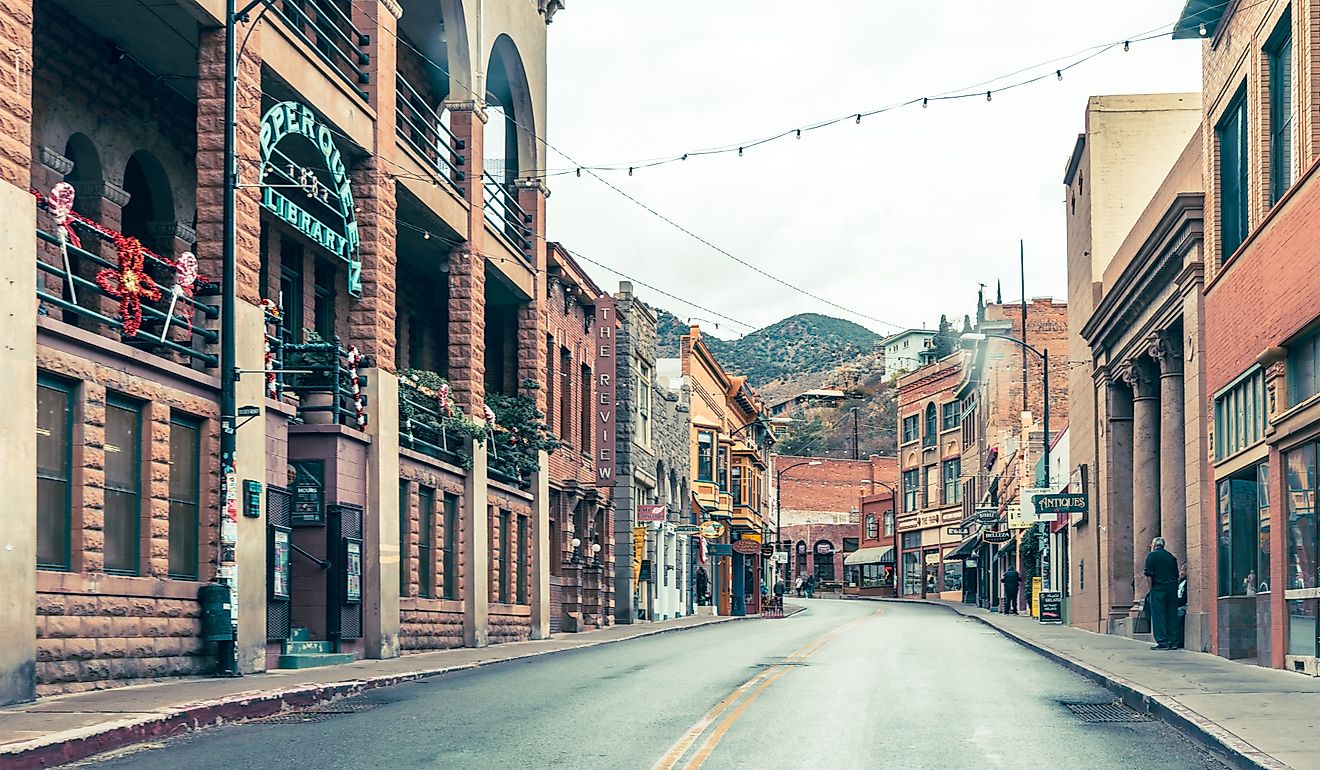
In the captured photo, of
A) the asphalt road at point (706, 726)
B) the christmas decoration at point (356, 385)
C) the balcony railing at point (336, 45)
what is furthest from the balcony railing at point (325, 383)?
the asphalt road at point (706, 726)

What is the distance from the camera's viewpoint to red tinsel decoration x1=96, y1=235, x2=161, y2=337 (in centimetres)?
1725

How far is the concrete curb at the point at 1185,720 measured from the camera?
11.1 meters

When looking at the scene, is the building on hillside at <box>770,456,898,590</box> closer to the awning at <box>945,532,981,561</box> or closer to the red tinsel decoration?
the awning at <box>945,532,981,561</box>

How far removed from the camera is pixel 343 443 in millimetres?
23812

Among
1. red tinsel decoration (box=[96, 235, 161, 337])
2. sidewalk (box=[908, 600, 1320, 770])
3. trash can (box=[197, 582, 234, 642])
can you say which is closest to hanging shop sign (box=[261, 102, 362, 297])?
red tinsel decoration (box=[96, 235, 161, 337])

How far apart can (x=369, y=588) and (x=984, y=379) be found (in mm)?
57541

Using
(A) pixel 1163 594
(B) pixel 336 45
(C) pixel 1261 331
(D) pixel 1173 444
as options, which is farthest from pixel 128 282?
(D) pixel 1173 444

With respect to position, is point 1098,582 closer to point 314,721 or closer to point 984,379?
point 314,721

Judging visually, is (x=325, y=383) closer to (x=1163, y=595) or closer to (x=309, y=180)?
(x=309, y=180)

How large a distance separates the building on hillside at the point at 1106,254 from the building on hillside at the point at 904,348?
117m

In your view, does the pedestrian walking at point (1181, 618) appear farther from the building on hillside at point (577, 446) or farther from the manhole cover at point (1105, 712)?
the building on hillside at point (577, 446)

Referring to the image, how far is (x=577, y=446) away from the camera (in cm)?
4462

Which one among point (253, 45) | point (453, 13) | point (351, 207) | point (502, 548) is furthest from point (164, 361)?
point (502, 548)

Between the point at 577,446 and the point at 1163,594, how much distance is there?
20573 mm
